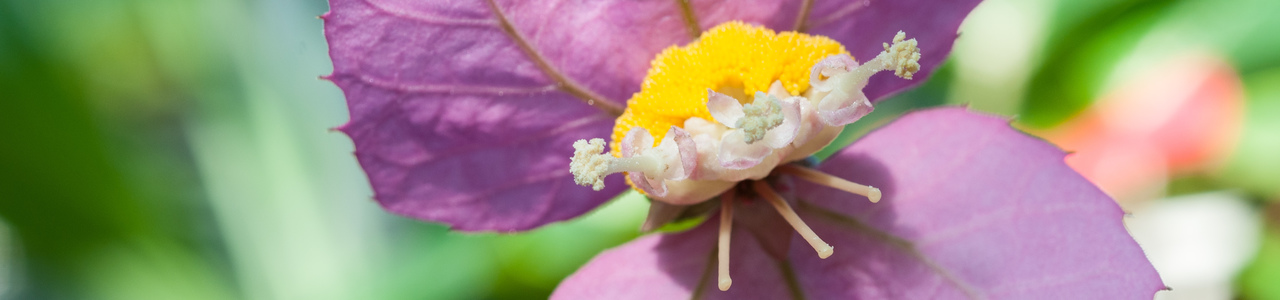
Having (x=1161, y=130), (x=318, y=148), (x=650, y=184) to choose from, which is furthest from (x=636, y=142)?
(x=318, y=148)

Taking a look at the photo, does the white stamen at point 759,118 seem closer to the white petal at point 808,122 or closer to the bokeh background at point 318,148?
the white petal at point 808,122

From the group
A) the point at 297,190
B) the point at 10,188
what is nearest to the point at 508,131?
the point at 297,190

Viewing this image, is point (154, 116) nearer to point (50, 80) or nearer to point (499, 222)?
point (50, 80)

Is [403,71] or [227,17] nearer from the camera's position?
[403,71]

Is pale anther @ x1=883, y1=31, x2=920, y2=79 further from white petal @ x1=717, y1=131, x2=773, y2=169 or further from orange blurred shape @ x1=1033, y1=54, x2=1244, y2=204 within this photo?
orange blurred shape @ x1=1033, y1=54, x2=1244, y2=204

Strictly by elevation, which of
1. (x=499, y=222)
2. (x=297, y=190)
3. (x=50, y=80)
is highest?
(x=499, y=222)

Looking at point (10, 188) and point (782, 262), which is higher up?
point (782, 262)
